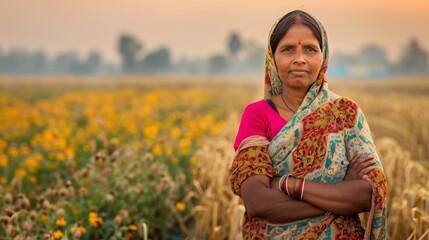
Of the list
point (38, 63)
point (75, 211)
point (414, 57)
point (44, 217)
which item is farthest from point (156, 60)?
point (44, 217)

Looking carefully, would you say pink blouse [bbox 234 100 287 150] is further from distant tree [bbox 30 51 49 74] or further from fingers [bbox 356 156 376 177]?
distant tree [bbox 30 51 49 74]

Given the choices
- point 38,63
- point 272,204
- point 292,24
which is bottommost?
point 38,63

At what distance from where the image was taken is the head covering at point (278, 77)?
2.01m

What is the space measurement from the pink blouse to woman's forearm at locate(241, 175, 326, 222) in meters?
0.15

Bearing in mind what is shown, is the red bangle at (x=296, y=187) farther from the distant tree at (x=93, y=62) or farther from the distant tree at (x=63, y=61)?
the distant tree at (x=63, y=61)

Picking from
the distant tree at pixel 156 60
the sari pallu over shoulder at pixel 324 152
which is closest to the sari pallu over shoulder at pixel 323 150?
the sari pallu over shoulder at pixel 324 152

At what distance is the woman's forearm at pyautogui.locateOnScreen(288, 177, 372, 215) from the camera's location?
1907mm

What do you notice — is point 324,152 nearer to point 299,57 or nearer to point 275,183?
point 275,183

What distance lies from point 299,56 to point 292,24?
111 mm

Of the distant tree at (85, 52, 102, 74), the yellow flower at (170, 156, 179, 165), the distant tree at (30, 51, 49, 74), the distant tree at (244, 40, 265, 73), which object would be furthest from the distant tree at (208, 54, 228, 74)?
the yellow flower at (170, 156, 179, 165)

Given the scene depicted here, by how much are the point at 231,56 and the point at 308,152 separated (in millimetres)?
98371

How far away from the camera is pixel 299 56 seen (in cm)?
196

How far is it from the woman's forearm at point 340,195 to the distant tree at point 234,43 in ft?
309

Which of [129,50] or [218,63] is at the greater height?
[129,50]
